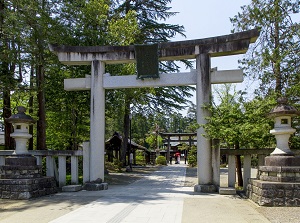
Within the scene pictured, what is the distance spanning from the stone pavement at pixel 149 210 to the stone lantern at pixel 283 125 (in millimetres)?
1803

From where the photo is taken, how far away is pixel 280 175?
8.42 meters

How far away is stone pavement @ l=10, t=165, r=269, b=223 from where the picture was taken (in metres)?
6.89

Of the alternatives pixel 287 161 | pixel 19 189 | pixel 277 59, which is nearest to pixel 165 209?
pixel 287 161

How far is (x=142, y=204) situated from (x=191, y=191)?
3.16 meters

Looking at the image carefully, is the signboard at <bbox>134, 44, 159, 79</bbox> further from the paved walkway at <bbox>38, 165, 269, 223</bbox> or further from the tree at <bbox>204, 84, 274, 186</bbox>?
the paved walkway at <bbox>38, 165, 269, 223</bbox>

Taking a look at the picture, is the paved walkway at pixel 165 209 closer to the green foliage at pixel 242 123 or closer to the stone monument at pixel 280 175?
the stone monument at pixel 280 175

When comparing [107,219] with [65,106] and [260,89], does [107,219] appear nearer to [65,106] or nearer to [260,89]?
[260,89]

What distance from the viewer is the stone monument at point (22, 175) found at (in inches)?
387

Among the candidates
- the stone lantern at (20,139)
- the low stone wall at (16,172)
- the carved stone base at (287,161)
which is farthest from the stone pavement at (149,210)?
the stone lantern at (20,139)

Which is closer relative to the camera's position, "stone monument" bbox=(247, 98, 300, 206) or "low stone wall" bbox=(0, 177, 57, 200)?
"stone monument" bbox=(247, 98, 300, 206)

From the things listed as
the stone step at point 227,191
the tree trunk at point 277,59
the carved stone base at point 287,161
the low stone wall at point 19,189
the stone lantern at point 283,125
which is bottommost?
the stone step at point 227,191

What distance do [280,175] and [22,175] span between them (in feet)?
25.6

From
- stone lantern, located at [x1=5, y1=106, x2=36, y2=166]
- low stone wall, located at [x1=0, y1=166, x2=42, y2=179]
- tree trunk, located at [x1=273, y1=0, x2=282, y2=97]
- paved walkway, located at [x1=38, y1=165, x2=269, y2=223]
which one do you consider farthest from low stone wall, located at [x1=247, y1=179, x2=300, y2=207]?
stone lantern, located at [x1=5, y1=106, x2=36, y2=166]

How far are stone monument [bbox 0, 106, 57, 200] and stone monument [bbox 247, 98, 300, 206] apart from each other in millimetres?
6769
